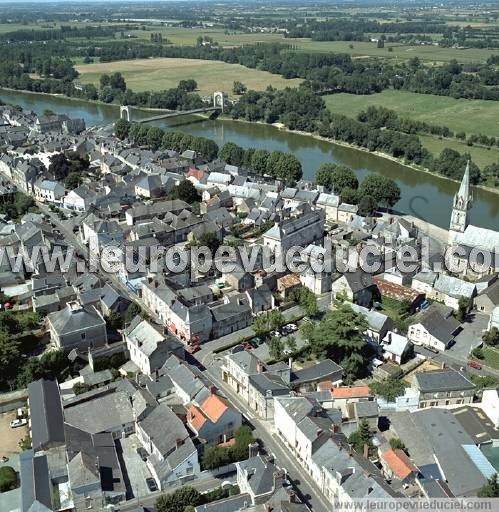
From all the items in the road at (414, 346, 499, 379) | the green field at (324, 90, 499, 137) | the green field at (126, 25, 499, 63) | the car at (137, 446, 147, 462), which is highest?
the green field at (126, 25, 499, 63)

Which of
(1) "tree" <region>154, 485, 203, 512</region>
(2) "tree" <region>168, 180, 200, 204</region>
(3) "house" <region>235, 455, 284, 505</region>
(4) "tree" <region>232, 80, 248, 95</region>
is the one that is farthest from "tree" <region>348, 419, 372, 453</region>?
(4) "tree" <region>232, 80, 248, 95</region>

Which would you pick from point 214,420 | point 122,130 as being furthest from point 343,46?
point 214,420

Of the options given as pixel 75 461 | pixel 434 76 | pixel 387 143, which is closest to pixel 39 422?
pixel 75 461

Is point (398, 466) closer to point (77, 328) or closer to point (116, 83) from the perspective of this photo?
point (77, 328)

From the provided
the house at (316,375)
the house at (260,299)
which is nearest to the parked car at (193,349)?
the house at (260,299)

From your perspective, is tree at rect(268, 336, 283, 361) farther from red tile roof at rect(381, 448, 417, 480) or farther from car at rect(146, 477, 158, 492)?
car at rect(146, 477, 158, 492)

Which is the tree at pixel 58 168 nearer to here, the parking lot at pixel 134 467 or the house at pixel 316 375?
the house at pixel 316 375
